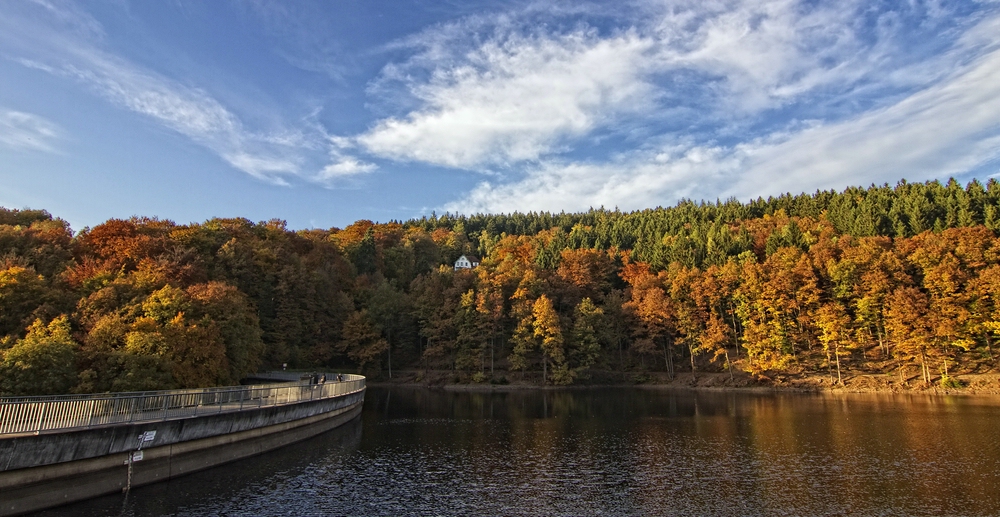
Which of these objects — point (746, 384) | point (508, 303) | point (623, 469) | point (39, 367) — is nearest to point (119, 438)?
point (39, 367)

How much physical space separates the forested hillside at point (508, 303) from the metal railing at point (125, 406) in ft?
20.2

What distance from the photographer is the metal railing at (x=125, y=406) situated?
18875 millimetres

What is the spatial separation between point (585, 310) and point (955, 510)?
197 feet

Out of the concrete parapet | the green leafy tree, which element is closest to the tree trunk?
the concrete parapet

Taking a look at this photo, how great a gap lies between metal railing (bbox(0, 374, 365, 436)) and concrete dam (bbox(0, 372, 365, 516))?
0.04m

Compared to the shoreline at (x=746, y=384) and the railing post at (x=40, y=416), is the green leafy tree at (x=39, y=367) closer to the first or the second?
the railing post at (x=40, y=416)

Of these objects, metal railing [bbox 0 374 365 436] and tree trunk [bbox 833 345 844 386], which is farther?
tree trunk [bbox 833 345 844 386]

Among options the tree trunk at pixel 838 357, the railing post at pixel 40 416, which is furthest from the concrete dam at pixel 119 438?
the tree trunk at pixel 838 357

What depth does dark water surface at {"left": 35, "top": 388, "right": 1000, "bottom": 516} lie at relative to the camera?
20.1m

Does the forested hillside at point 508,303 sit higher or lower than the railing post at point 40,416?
higher

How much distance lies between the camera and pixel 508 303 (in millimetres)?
86250

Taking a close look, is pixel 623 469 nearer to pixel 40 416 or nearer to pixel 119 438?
Answer: pixel 119 438

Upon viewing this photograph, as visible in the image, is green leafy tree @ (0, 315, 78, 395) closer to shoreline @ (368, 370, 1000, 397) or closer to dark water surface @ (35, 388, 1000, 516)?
dark water surface @ (35, 388, 1000, 516)

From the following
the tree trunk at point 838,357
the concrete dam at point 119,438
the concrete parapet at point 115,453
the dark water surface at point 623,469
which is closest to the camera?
the concrete parapet at point 115,453
